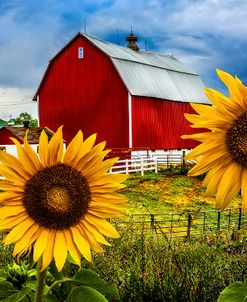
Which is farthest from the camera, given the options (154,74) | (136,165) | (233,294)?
(154,74)

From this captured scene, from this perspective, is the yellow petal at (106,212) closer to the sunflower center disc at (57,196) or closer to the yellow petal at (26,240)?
the sunflower center disc at (57,196)

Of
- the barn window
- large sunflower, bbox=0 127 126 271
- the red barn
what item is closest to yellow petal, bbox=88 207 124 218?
large sunflower, bbox=0 127 126 271

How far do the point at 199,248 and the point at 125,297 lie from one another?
2130mm

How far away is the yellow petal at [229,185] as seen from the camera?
1.83m

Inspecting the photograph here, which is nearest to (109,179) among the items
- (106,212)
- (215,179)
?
(106,212)

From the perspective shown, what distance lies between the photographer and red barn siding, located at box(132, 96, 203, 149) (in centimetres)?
2533

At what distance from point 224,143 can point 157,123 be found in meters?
24.7

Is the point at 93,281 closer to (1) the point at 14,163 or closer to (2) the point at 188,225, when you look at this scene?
(1) the point at 14,163

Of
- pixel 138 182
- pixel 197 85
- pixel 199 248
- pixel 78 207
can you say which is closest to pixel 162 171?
pixel 138 182

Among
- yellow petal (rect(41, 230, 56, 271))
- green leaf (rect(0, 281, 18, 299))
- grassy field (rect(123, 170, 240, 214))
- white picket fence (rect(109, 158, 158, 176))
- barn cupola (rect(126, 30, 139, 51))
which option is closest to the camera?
yellow petal (rect(41, 230, 56, 271))

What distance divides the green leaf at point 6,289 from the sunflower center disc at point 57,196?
14.3 inches

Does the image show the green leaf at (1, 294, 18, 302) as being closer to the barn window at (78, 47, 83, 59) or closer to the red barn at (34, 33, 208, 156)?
the red barn at (34, 33, 208, 156)

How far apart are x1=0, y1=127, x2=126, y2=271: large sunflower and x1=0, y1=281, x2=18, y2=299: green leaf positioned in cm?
24

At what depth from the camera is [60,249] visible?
211 cm
